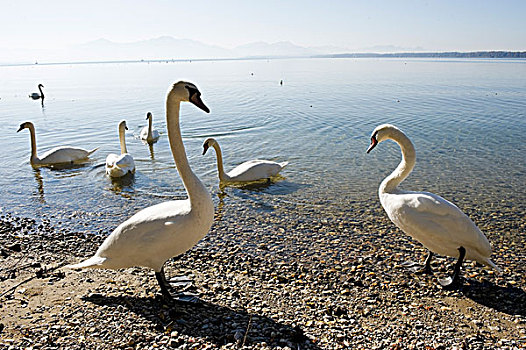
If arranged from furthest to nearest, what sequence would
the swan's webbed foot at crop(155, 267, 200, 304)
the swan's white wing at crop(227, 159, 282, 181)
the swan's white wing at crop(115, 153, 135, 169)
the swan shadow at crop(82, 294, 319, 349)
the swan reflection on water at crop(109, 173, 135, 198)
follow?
1. the swan's white wing at crop(115, 153, 135, 169)
2. the swan's white wing at crop(227, 159, 282, 181)
3. the swan reflection on water at crop(109, 173, 135, 198)
4. the swan's webbed foot at crop(155, 267, 200, 304)
5. the swan shadow at crop(82, 294, 319, 349)

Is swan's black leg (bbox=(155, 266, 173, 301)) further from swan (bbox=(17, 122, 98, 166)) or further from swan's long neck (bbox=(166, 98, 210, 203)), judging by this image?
swan (bbox=(17, 122, 98, 166))

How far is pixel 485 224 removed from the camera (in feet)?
28.4

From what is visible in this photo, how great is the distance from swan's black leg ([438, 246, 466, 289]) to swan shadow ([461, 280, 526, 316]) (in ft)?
0.44

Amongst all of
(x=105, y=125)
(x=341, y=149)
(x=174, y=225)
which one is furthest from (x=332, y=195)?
(x=105, y=125)

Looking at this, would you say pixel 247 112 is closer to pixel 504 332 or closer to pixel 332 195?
pixel 332 195

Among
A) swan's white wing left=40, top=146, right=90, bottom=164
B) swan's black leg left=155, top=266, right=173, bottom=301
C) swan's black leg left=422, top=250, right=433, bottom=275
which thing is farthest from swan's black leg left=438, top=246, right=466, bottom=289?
swan's white wing left=40, top=146, right=90, bottom=164

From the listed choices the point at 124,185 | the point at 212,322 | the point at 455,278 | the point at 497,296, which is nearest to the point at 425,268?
the point at 455,278

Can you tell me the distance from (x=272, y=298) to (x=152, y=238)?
72.4 inches

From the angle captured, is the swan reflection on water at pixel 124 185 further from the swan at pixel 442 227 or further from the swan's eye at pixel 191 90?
the swan at pixel 442 227

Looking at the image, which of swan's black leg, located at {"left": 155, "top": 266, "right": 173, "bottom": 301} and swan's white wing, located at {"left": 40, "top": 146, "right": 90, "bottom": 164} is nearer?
swan's black leg, located at {"left": 155, "top": 266, "right": 173, "bottom": 301}

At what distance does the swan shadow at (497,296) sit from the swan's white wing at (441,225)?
49cm

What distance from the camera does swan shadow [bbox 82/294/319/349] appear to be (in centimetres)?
469

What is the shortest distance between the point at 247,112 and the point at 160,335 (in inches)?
843

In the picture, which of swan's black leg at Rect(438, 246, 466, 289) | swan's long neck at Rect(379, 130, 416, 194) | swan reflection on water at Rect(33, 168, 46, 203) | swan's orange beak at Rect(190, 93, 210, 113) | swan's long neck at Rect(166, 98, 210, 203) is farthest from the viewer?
swan reflection on water at Rect(33, 168, 46, 203)
